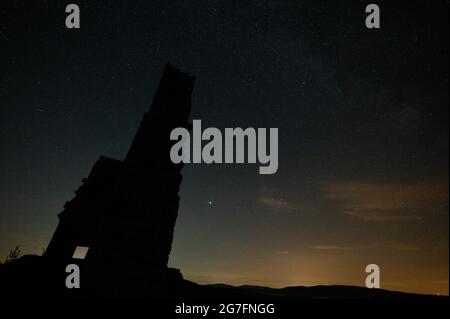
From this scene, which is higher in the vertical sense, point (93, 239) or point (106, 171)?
point (106, 171)

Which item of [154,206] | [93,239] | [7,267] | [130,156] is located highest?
[130,156]

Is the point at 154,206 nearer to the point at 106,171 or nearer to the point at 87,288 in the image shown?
the point at 106,171
